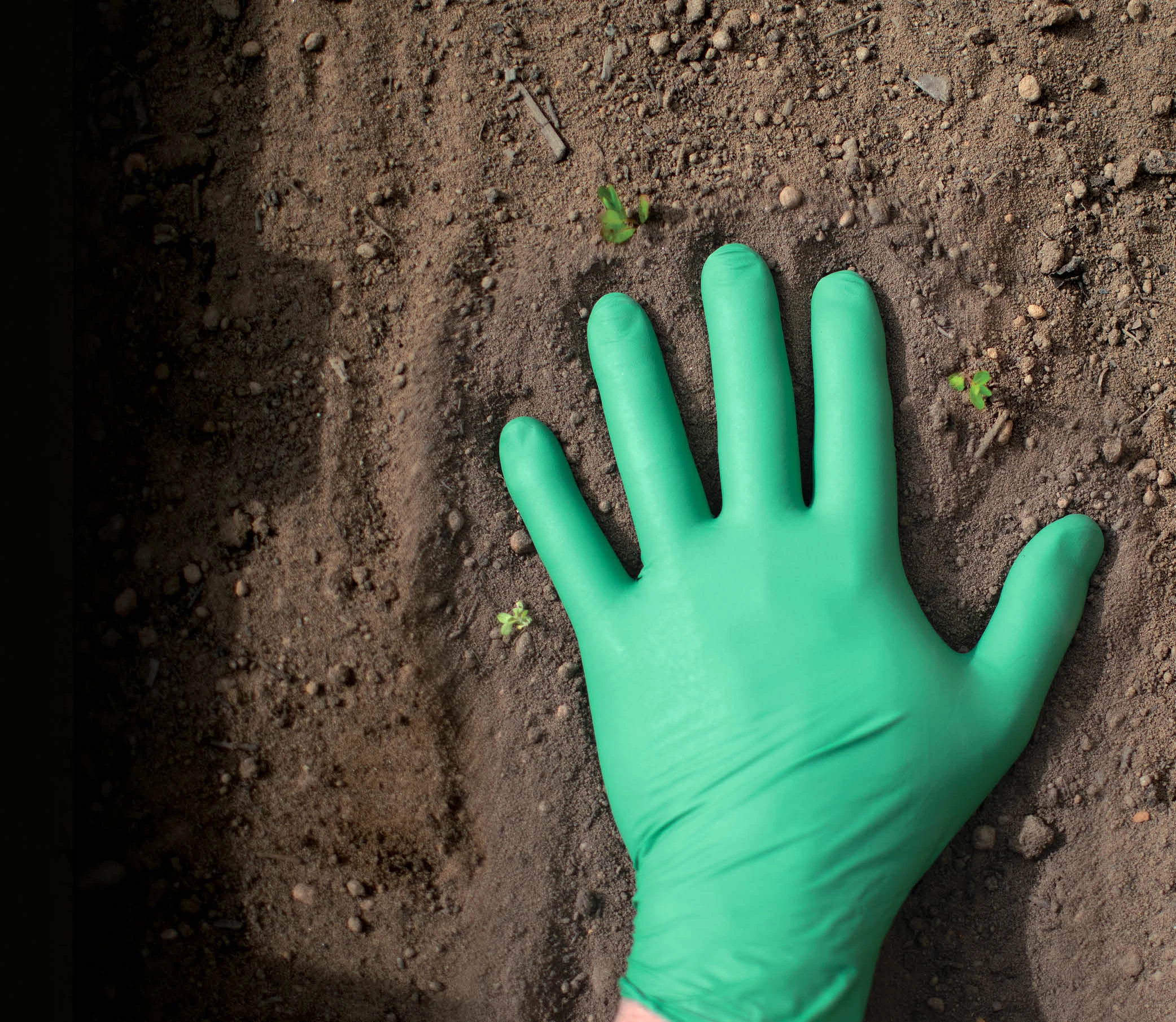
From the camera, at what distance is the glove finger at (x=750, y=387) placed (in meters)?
1.74

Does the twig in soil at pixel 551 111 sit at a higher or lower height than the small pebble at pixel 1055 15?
higher

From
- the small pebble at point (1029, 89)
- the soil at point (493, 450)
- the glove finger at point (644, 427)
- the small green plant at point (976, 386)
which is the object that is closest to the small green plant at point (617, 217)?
the soil at point (493, 450)

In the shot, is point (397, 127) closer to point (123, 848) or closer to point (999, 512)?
point (999, 512)

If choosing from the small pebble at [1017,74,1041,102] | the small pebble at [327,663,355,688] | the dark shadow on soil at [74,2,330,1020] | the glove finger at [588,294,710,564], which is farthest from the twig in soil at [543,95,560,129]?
the small pebble at [327,663,355,688]

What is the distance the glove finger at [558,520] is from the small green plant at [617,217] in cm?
44

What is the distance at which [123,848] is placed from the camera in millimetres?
1847

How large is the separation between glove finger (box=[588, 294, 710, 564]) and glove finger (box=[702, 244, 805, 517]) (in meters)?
0.09

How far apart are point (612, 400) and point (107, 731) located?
132 cm

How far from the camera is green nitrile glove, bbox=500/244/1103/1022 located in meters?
1.67

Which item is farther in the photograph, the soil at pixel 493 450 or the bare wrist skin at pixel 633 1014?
the soil at pixel 493 450

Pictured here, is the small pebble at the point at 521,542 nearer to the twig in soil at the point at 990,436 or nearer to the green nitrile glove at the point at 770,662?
the green nitrile glove at the point at 770,662

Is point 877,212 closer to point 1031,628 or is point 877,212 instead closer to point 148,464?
point 1031,628

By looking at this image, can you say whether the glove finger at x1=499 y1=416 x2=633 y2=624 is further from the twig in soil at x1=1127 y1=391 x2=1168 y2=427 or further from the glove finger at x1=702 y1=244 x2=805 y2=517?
the twig in soil at x1=1127 y1=391 x2=1168 y2=427

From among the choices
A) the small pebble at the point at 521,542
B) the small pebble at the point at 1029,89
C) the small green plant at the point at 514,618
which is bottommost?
the small green plant at the point at 514,618
